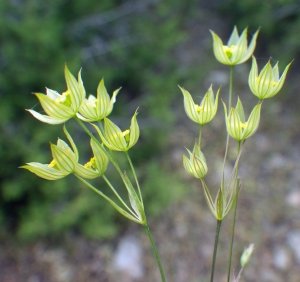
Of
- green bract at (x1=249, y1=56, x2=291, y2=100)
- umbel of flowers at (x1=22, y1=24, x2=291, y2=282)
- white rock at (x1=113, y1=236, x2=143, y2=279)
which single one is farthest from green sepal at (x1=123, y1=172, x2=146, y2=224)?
white rock at (x1=113, y1=236, x2=143, y2=279)

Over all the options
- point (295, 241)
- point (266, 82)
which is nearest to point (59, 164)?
point (266, 82)

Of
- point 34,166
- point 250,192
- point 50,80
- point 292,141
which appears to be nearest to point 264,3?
point 292,141

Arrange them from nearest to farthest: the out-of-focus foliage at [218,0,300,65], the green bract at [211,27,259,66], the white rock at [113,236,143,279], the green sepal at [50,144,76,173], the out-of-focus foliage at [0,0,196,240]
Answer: the green sepal at [50,144,76,173] → the green bract at [211,27,259,66] → the out-of-focus foliage at [0,0,196,240] → the white rock at [113,236,143,279] → the out-of-focus foliage at [218,0,300,65]

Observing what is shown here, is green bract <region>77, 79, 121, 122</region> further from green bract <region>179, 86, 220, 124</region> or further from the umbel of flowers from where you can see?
green bract <region>179, 86, 220, 124</region>

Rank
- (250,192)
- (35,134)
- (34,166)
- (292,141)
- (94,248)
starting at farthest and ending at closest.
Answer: (292,141), (250,192), (94,248), (35,134), (34,166)

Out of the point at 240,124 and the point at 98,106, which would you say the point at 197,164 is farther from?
the point at 98,106

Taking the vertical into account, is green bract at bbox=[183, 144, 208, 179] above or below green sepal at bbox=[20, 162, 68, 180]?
above

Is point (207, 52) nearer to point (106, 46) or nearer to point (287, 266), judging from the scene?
point (106, 46)
